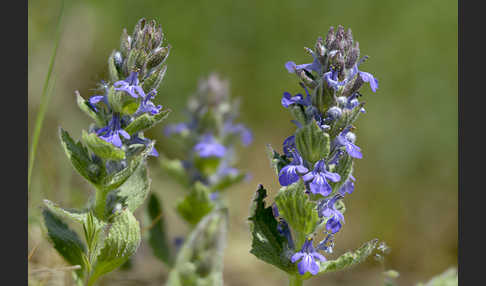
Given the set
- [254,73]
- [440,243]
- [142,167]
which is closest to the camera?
[142,167]

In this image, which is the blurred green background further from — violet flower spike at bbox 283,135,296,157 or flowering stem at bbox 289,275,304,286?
violet flower spike at bbox 283,135,296,157

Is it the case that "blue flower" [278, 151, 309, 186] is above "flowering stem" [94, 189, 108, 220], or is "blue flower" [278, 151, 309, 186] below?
below

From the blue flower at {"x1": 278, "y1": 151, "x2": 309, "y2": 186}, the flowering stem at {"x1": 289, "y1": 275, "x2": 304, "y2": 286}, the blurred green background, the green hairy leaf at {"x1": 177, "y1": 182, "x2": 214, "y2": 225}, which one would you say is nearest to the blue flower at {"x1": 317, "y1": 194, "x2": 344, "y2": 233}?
the blue flower at {"x1": 278, "y1": 151, "x2": 309, "y2": 186}

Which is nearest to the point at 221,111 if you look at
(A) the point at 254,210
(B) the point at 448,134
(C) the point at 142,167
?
(C) the point at 142,167

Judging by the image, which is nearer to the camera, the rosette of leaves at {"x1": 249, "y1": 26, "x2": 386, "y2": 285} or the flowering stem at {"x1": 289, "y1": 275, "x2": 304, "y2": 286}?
the rosette of leaves at {"x1": 249, "y1": 26, "x2": 386, "y2": 285}

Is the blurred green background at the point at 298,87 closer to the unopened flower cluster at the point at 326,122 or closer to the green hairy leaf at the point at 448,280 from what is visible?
the green hairy leaf at the point at 448,280

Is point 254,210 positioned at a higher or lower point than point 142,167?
lower

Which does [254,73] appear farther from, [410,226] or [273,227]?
[273,227]
